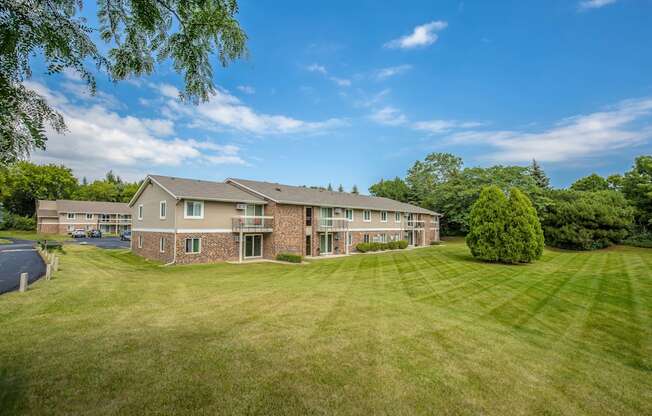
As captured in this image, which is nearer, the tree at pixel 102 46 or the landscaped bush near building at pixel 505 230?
the tree at pixel 102 46

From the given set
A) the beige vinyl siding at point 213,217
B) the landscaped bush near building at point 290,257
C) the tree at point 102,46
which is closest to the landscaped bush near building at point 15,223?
the beige vinyl siding at point 213,217

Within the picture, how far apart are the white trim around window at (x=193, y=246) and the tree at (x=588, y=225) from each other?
123 ft

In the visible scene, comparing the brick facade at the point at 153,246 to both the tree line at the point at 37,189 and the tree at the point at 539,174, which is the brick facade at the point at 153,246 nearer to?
the tree line at the point at 37,189

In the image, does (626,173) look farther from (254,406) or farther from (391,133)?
(254,406)

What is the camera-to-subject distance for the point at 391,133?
31.5 metres

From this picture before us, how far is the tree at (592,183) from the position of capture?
50125 millimetres

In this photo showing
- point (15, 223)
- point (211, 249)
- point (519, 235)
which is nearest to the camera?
point (519, 235)

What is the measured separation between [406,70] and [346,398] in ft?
71.7

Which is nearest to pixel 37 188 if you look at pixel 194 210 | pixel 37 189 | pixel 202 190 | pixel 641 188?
pixel 37 189

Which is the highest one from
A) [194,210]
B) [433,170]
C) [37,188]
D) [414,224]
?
[433,170]

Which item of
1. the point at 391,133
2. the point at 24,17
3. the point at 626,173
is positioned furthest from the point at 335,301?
the point at 626,173

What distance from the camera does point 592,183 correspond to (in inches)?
2030

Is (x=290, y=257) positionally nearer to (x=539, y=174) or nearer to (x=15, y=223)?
(x=539, y=174)

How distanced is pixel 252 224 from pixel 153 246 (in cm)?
748
